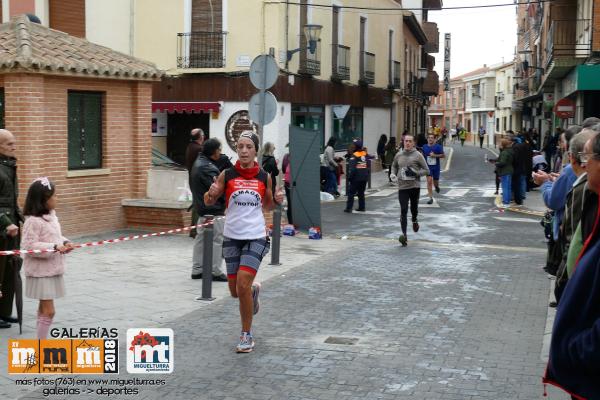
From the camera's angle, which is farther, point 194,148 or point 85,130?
point 85,130

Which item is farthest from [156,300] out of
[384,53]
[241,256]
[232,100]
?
[384,53]

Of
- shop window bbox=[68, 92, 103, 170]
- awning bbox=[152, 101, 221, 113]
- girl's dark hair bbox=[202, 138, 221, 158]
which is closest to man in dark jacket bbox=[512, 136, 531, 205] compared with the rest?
awning bbox=[152, 101, 221, 113]

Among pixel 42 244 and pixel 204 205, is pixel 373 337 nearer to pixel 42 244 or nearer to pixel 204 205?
pixel 42 244

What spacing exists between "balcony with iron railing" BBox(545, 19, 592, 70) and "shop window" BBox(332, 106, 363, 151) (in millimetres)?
7574

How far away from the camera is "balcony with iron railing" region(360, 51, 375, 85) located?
32.5m

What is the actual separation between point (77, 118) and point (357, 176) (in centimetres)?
703

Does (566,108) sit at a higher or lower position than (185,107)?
higher

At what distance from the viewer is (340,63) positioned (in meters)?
29.5

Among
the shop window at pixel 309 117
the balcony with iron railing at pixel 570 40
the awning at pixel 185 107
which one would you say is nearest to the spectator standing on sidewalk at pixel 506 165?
the balcony with iron railing at pixel 570 40

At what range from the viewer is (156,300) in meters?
8.80

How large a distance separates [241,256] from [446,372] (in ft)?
6.31

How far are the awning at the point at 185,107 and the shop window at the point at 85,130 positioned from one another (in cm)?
1058

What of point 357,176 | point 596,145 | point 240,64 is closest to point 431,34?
point 240,64

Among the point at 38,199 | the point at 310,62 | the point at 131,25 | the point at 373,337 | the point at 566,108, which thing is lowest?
the point at 373,337
